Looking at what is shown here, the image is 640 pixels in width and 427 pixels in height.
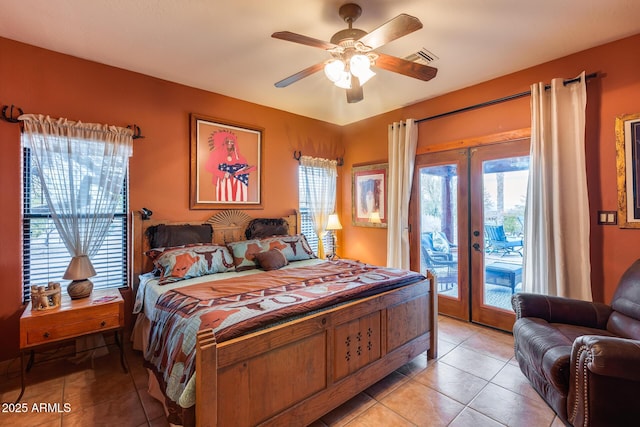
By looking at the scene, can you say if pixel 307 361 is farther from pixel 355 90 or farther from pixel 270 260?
pixel 355 90

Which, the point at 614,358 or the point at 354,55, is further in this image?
the point at 354,55

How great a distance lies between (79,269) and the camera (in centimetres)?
242

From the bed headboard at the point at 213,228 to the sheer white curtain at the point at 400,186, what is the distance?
140cm

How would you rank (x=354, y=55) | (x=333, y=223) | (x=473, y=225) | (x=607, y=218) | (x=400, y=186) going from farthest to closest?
(x=333, y=223), (x=400, y=186), (x=473, y=225), (x=607, y=218), (x=354, y=55)

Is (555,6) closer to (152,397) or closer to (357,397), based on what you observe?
(357,397)

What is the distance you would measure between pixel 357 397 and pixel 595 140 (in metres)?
3.07

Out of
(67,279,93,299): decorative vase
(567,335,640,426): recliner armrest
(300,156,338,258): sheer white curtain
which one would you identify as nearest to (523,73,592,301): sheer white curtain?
(567,335,640,426): recliner armrest

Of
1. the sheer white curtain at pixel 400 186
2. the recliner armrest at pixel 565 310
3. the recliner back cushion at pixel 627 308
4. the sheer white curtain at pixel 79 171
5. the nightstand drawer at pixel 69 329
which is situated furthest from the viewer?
the sheer white curtain at pixel 400 186

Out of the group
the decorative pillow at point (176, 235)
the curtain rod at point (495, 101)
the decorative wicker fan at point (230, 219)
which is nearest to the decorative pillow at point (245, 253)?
the decorative pillow at point (176, 235)

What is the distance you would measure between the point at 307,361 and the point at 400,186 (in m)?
2.81

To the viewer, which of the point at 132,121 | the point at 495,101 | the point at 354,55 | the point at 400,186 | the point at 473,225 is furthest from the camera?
the point at 400,186

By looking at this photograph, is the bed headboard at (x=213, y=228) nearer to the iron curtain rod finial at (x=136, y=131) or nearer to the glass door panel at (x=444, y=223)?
the iron curtain rod finial at (x=136, y=131)

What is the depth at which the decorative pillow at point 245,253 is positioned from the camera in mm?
2982

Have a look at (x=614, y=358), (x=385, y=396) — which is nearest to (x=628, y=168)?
(x=614, y=358)
